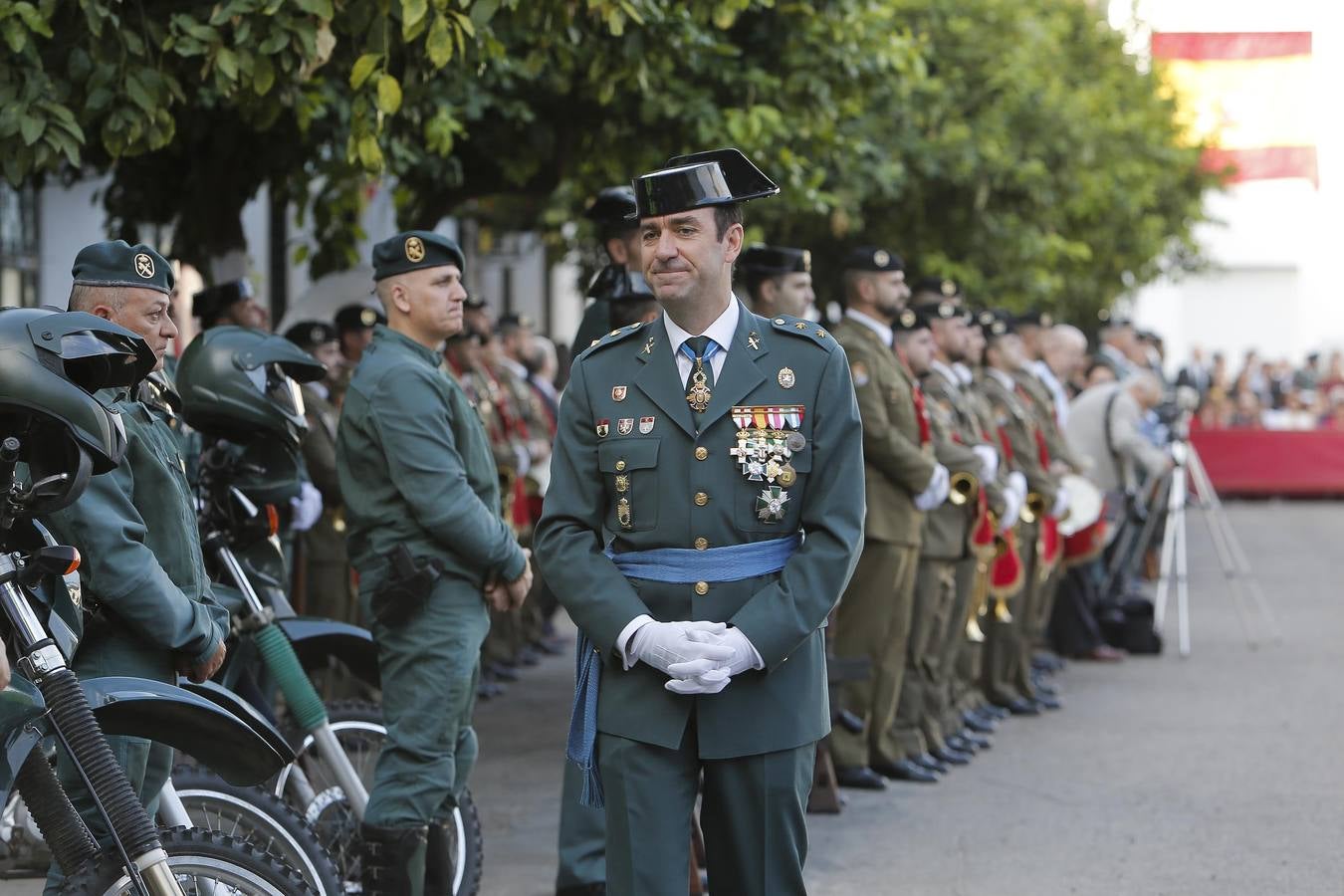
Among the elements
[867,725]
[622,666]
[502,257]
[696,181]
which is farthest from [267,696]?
[502,257]

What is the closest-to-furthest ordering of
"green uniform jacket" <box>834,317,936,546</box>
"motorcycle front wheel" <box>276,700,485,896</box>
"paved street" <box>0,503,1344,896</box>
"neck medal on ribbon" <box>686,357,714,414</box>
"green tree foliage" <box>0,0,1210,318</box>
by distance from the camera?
"neck medal on ribbon" <box>686,357,714,414</box>, "motorcycle front wheel" <box>276,700,485,896</box>, "green tree foliage" <box>0,0,1210,318</box>, "paved street" <box>0,503,1344,896</box>, "green uniform jacket" <box>834,317,936,546</box>

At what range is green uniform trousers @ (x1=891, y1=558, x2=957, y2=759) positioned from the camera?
29.0 feet

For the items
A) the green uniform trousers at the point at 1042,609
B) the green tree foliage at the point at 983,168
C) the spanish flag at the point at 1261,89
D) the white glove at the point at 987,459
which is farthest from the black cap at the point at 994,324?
the spanish flag at the point at 1261,89

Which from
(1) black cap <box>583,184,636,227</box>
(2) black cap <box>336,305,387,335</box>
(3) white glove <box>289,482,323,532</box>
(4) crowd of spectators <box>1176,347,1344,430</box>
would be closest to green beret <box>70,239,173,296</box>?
(1) black cap <box>583,184,636,227</box>

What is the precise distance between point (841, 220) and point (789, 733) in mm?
9842

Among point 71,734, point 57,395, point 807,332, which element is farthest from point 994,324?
point 71,734

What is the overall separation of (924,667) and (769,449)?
509 cm

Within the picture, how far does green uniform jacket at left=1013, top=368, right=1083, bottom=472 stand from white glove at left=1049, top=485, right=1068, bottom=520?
0.35 meters

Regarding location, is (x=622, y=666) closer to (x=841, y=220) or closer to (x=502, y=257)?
(x=841, y=220)

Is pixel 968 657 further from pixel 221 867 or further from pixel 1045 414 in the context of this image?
pixel 221 867

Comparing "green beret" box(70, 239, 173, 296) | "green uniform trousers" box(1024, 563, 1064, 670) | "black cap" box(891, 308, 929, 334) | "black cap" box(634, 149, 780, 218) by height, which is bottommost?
"green uniform trousers" box(1024, 563, 1064, 670)

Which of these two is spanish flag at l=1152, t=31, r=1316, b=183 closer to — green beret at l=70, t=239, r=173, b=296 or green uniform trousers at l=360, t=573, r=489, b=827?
green uniform trousers at l=360, t=573, r=489, b=827

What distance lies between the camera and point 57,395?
→ 383 cm

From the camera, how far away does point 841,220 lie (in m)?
13.6
